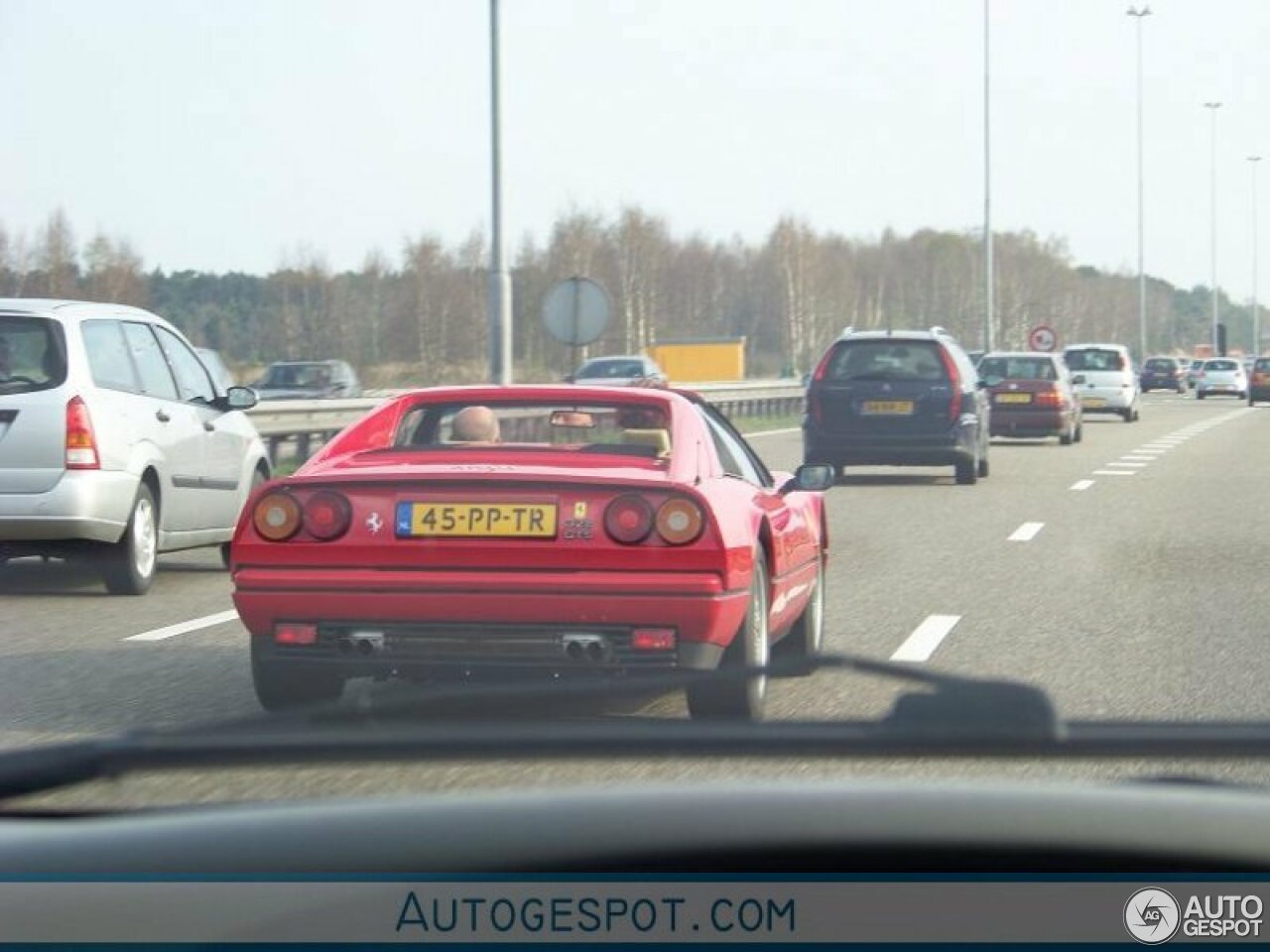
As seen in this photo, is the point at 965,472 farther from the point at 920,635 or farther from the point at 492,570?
the point at 492,570

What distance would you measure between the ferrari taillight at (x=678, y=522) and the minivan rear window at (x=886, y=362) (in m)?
16.2

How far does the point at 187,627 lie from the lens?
10320 mm

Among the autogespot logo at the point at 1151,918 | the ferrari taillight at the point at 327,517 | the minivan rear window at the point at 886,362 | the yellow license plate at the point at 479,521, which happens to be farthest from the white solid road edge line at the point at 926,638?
the minivan rear window at the point at 886,362

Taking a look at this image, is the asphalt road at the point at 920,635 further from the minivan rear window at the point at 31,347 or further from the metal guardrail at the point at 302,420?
the metal guardrail at the point at 302,420

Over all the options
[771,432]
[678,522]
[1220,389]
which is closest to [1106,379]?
[771,432]

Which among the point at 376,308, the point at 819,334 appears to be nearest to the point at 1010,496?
the point at 376,308

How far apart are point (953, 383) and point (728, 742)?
20.9 m

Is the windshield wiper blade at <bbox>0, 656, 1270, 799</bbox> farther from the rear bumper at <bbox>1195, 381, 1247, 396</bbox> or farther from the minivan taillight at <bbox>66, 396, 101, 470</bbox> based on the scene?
the rear bumper at <bbox>1195, 381, 1247, 396</bbox>

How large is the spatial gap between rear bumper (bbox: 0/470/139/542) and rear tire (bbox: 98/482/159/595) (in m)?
0.11

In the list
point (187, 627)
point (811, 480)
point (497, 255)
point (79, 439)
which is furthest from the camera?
point (497, 255)

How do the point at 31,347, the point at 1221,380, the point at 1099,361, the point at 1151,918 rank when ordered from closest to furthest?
the point at 1151,918
the point at 31,347
the point at 1099,361
the point at 1221,380

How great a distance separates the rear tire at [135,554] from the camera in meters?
12.0

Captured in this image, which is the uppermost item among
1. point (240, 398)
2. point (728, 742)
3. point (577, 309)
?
point (577, 309)

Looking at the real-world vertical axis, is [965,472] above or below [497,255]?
below
